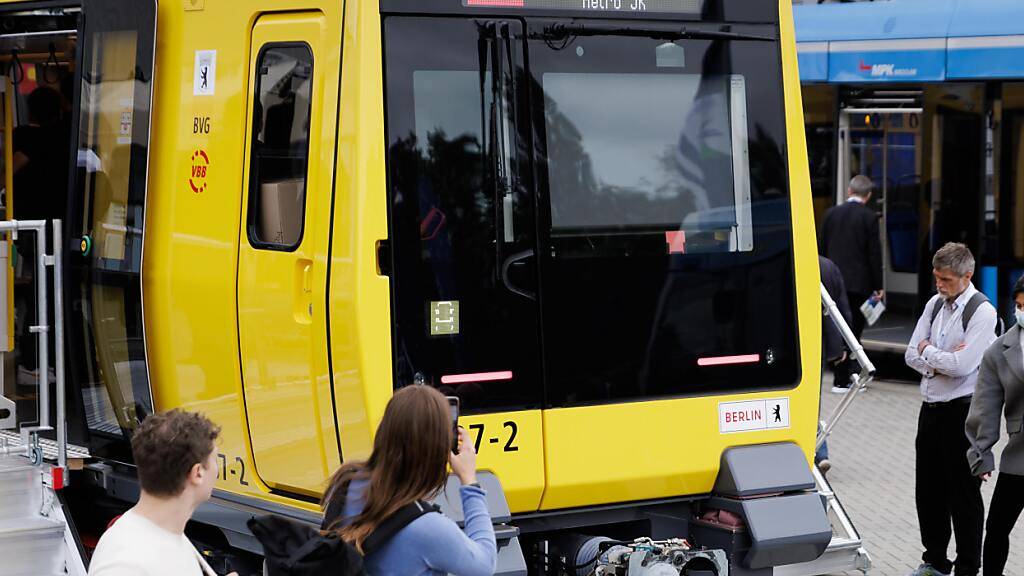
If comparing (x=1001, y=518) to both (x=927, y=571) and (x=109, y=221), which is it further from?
(x=109, y=221)

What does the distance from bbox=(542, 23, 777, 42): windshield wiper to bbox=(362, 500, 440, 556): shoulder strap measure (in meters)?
2.40

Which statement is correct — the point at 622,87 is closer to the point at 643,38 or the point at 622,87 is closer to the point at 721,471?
the point at 643,38

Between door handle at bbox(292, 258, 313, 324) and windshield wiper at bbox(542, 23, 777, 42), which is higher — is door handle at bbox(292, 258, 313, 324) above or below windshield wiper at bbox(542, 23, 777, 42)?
below

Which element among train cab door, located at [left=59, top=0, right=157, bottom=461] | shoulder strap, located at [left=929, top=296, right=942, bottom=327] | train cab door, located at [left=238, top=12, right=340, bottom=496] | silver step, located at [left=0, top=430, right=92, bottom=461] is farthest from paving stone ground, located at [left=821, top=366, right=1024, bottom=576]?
silver step, located at [left=0, top=430, right=92, bottom=461]

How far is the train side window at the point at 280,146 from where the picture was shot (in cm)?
593

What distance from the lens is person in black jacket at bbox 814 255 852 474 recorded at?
10078 millimetres

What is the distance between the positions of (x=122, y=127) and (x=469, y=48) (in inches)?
69.8

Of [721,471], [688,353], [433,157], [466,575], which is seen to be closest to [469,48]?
[433,157]

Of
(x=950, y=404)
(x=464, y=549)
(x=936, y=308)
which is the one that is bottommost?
(x=950, y=404)

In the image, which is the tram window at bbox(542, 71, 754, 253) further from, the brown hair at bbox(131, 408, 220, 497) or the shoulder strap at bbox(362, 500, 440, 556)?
the brown hair at bbox(131, 408, 220, 497)

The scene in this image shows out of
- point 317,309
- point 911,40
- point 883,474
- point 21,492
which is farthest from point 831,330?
point 21,492

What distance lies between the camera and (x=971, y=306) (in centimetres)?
777

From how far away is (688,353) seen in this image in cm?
625

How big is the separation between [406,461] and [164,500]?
70 centimetres
